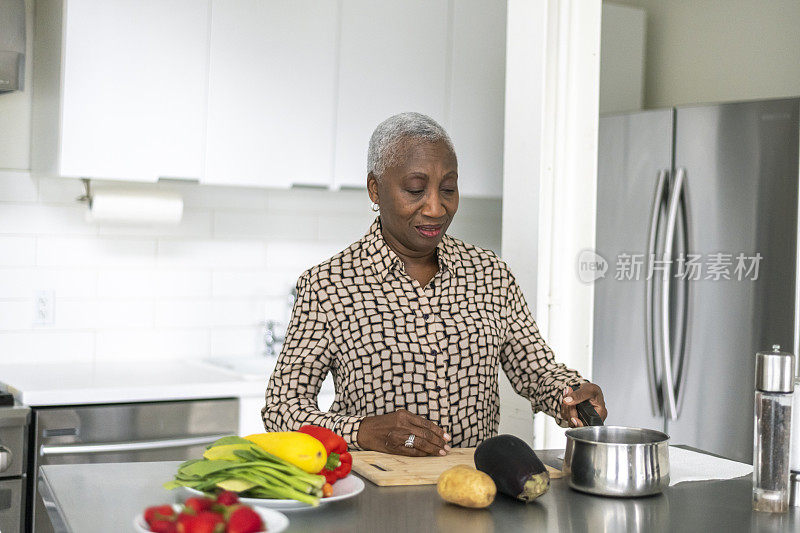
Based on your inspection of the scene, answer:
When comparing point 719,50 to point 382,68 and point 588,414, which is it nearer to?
point 382,68

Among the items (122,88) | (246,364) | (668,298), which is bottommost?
(246,364)

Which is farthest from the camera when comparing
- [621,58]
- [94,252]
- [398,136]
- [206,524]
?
[621,58]

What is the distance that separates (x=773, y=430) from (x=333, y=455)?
67cm

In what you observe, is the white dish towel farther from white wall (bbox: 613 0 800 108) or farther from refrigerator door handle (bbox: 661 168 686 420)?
white wall (bbox: 613 0 800 108)

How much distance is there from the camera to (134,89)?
123 inches

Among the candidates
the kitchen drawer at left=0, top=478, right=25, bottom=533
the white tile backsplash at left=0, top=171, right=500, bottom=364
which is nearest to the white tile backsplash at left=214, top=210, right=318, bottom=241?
the white tile backsplash at left=0, top=171, right=500, bottom=364

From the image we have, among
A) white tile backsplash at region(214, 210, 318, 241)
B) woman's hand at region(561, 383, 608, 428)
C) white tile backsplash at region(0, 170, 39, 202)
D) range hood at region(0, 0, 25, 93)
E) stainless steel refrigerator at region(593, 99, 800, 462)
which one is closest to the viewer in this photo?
woman's hand at region(561, 383, 608, 428)

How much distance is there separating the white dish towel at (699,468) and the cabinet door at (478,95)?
2049 mm

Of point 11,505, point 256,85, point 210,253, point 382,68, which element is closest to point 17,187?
point 210,253

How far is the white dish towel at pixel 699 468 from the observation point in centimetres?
164

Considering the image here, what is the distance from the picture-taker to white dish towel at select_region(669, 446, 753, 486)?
5.39 ft

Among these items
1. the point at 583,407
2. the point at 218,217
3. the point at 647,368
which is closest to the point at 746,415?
the point at 647,368

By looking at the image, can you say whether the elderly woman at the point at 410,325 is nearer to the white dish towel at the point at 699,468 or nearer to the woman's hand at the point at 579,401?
the woman's hand at the point at 579,401

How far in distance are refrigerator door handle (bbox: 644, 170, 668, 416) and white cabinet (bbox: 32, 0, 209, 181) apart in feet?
5.43
